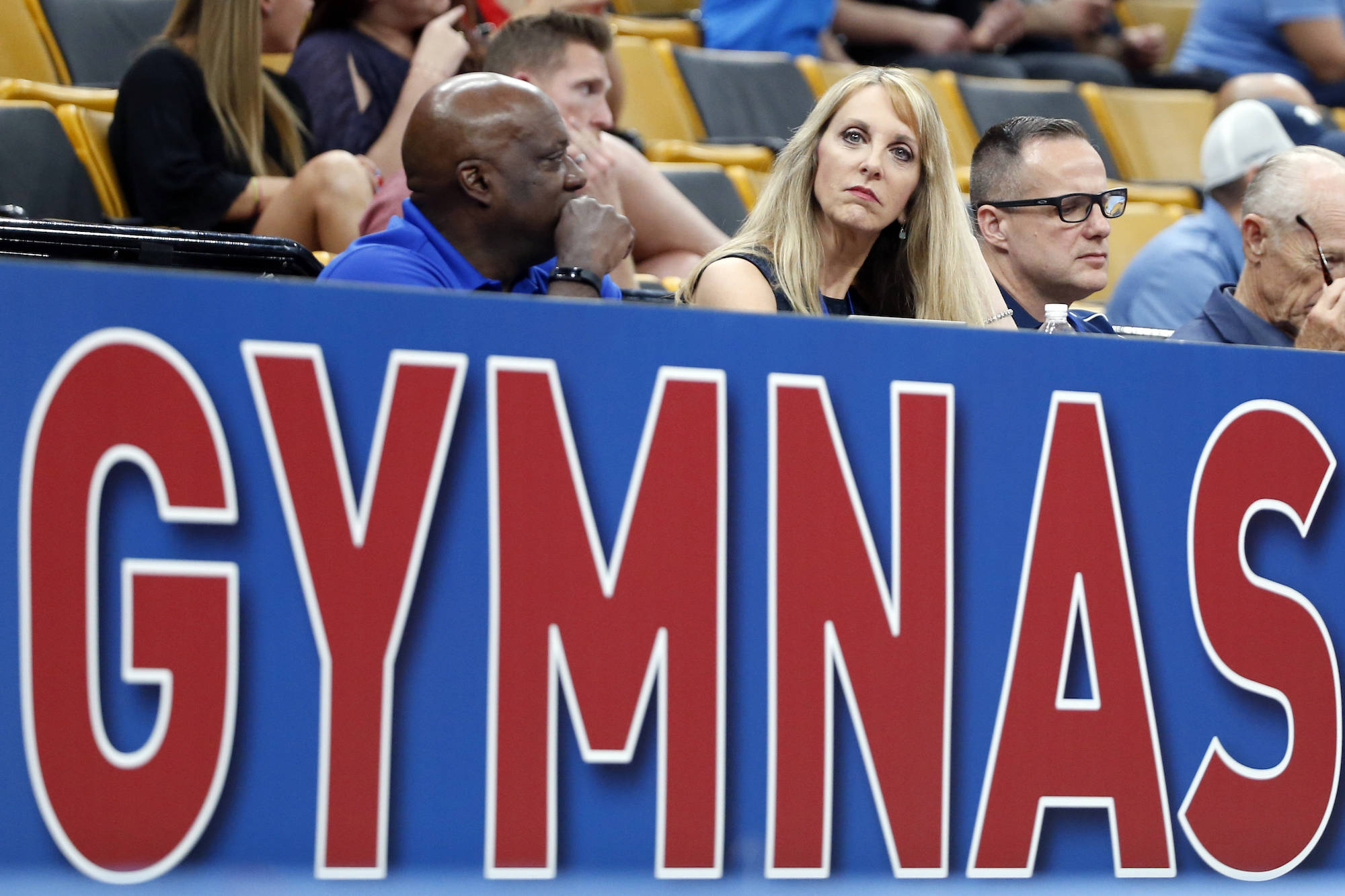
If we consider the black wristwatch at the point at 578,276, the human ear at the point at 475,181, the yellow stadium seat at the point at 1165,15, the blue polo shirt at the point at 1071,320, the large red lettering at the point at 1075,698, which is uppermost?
the yellow stadium seat at the point at 1165,15

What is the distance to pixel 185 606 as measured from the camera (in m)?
1.19

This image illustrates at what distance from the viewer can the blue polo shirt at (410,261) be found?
73.8 inches

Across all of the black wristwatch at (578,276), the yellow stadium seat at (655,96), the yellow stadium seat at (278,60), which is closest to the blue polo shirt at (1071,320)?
the black wristwatch at (578,276)

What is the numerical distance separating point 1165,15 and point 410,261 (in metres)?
5.46

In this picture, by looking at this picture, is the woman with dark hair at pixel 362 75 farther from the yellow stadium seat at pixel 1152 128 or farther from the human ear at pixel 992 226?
the yellow stadium seat at pixel 1152 128

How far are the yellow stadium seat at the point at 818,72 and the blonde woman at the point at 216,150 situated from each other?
1980 mm

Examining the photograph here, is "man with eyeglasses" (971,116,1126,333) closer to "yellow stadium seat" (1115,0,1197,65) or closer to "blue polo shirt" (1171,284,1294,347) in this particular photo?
"blue polo shirt" (1171,284,1294,347)

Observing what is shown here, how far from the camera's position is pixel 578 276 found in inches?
75.2

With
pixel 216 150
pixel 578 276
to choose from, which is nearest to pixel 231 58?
pixel 216 150

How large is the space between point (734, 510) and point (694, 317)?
0.17 meters

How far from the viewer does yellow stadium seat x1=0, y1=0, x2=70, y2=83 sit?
10.5ft

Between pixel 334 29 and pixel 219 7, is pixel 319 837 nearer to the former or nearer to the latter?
pixel 219 7

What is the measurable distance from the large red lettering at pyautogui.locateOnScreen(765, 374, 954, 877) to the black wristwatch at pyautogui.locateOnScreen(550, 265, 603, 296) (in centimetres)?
59

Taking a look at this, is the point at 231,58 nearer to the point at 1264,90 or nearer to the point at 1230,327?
the point at 1230,327
